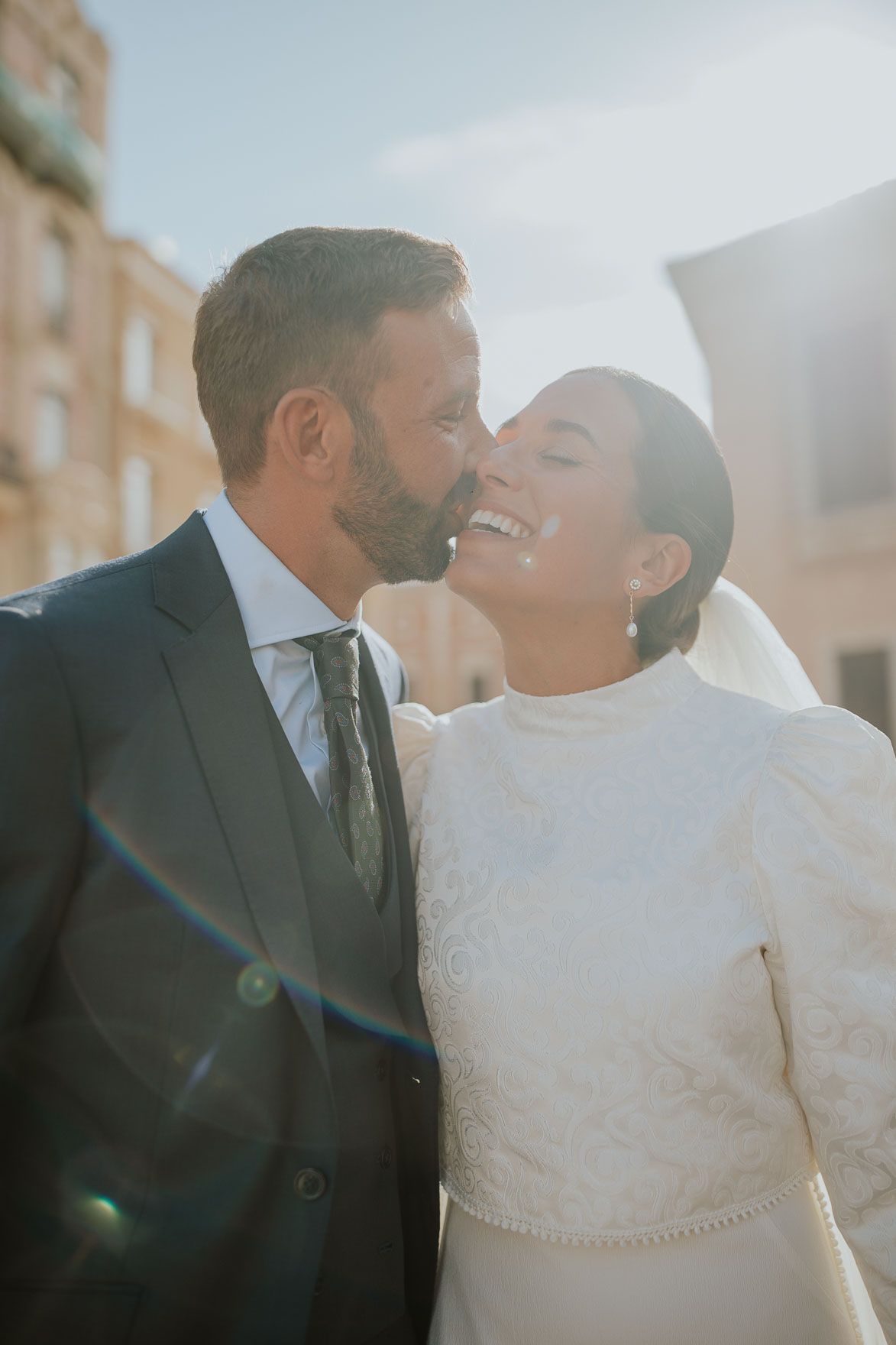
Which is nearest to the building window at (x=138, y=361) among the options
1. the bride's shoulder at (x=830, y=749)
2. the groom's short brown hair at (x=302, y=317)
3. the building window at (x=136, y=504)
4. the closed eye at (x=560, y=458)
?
the building window at (x=136, y=504)

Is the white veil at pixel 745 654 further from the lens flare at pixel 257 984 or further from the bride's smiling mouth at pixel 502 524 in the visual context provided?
the lens flare at pixel 257 984

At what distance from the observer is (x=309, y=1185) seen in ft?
5.61

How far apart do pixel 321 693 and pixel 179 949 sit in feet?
2.25

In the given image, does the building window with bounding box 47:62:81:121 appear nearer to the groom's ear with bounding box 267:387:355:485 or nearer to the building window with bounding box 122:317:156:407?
the building window with bounding box 122:317:156:407

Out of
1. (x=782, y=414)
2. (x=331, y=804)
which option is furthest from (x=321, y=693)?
(x=782, y=414)

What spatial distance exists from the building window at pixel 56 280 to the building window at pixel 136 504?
2.61m

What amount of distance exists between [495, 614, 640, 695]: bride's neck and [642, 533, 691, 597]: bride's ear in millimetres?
168

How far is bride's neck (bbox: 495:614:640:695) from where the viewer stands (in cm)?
241

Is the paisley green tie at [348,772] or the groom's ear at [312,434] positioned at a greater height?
the groom's ear at [312,434]

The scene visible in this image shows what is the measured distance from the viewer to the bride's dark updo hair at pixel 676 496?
2471 mm

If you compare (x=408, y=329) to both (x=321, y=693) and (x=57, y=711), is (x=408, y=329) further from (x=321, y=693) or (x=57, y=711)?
(x=57, y=711)

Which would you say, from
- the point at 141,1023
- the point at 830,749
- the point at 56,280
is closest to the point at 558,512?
the point at 830,749

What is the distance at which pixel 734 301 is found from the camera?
1238cm

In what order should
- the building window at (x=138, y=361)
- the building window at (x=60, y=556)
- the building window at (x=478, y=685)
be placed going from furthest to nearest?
the building window at (x=478, y=685) < the building window at (x=138, y=361) < the building window at (x=60, y=556)
